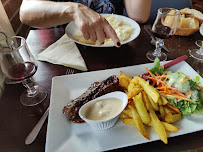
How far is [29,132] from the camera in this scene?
945mm

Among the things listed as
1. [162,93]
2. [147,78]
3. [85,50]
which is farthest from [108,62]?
[162,93]

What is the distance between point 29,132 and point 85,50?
0.98 meters

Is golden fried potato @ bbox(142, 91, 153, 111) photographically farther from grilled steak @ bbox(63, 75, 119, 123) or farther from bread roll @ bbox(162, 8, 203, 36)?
bread roll @ bbox(162, 8, 203, 36)

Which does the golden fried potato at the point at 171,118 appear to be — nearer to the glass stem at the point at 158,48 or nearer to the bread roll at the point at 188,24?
the glass stem at the point at 158,48

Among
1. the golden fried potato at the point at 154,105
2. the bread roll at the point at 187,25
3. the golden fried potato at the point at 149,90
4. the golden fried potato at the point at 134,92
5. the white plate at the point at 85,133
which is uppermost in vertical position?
the bread roll at the point at 187,25

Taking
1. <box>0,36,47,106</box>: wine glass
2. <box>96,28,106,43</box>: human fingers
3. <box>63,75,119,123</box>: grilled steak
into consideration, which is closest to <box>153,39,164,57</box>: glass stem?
<box>96,28,106,43</box>: human fingers

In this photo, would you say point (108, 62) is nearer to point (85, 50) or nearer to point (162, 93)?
point (85, 50)

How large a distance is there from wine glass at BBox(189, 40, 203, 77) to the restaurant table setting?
0.07 ft

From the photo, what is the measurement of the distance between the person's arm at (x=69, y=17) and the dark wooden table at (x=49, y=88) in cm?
17

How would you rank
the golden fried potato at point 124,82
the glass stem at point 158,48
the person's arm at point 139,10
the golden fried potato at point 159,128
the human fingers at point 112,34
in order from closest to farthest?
the golden fried potato at point 159,128 → the golden fried potato at point 124,82 → the human fingers at point 112,34 → the glass stem at point 158,48 → the person's arm at point 139,10

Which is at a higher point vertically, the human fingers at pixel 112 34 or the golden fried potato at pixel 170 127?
the human fingers at pixel 112 34

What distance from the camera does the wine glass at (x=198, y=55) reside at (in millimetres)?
1411

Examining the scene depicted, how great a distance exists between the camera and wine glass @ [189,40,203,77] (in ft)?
4.63

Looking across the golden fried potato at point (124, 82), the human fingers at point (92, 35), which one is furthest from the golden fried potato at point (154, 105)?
the human fingers at point (92, 35)
